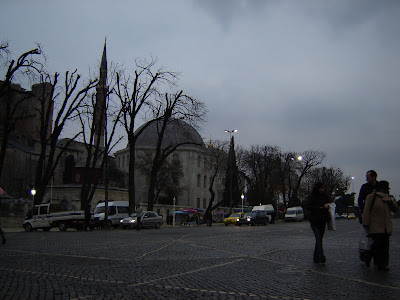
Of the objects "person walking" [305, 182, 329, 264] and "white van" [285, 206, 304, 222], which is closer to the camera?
"person walking" [305, 182, 329, 264]

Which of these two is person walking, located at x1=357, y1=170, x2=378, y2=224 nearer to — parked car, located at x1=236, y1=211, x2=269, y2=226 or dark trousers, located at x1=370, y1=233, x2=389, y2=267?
dark trousers, located at x1=370, y1=233, x2=389, y2=267

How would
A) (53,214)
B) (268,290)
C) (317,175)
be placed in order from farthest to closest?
(317,175)
(53,214)
(268,290)

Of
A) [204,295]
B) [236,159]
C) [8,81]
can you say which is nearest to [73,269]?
[204,295]

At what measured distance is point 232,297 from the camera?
5.50 m

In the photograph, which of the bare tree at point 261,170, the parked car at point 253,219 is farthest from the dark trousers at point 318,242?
the bare tree at point 261,170

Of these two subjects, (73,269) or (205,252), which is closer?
(73,269)

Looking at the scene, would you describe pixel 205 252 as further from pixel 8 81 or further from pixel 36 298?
pixel 8 81

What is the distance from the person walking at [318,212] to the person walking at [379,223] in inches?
41.9

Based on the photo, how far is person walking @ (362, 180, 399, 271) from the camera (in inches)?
305

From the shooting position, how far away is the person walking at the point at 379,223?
7.74 meters

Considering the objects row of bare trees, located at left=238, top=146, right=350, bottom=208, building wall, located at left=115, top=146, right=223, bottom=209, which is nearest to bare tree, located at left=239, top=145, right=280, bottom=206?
row of bare trees, located at left=238, top=146, right=350, bottom=208

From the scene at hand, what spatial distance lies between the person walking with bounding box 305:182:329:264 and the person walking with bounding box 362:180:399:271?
1065mm

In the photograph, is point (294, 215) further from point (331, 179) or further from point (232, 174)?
point (331, 179)

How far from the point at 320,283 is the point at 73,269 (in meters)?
4.55
